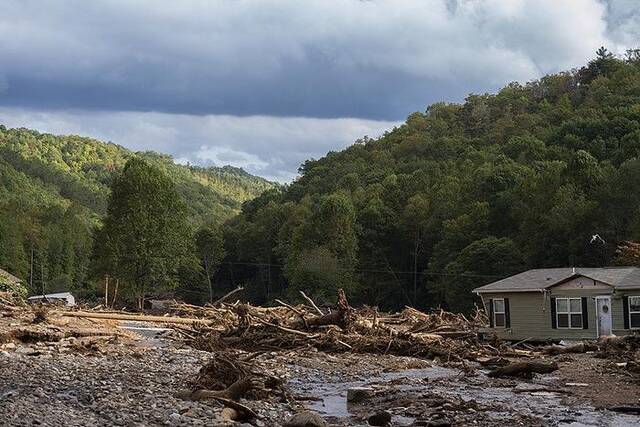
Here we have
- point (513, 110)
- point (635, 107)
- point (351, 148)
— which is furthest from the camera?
point (351, 148)

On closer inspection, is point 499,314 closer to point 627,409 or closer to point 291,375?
point 291,375

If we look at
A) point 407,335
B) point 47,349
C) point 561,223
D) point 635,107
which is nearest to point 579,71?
point 635,107

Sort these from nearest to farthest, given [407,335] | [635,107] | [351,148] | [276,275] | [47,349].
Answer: [47,349] → [407,335] → [635,107] → [276,275] → [351,148]

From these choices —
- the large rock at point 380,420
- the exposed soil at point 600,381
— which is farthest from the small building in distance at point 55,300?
the large rock at point 380,420

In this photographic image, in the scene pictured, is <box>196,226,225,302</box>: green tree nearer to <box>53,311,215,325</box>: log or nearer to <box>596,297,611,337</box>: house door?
<box>53,311,215,325</box>: log

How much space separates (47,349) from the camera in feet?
76.4

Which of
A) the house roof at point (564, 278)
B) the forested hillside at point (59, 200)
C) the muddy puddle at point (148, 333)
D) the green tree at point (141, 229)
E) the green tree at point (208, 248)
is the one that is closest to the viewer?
the muddy puddle at point (148, 333)

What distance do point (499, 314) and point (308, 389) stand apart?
1883cm

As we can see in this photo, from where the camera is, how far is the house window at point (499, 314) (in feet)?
117

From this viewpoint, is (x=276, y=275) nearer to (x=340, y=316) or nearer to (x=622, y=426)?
(x=340, y=316)

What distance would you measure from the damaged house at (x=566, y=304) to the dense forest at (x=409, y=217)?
14.1 m

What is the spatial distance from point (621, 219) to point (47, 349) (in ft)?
136

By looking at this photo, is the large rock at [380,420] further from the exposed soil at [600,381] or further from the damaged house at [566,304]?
the damaged house at [566,304]

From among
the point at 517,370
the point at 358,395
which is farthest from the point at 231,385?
the point at 517,370
